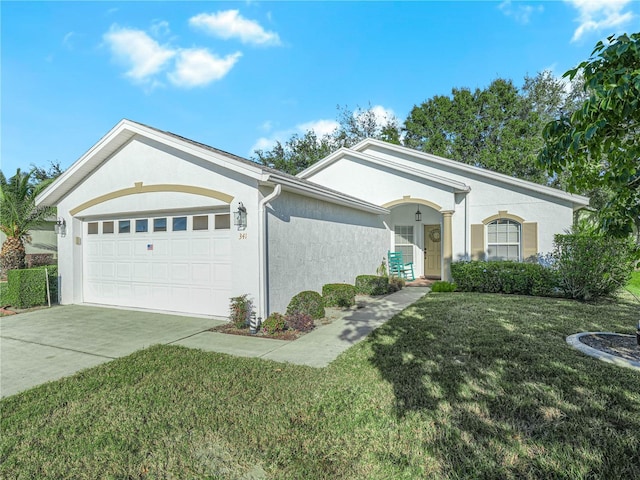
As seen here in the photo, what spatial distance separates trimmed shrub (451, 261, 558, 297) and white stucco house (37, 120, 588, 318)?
59.4 inches

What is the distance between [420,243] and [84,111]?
13631 millimetres

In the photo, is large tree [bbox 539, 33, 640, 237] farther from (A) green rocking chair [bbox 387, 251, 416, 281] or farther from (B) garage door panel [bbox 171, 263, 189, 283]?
(A) green rocking chair [bbox 387, 251, 416, 281]

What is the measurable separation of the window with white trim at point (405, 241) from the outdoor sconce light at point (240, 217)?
9.47 meters

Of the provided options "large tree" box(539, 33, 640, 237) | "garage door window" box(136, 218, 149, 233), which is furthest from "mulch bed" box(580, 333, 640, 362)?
"garage door window" box(136, 218, 149, 233)

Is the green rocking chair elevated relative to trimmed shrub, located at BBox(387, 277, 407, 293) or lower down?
elevated

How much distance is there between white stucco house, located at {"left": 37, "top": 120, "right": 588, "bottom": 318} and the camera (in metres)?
6.87

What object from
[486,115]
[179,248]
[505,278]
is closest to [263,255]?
[179,248]

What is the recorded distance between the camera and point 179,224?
26.1 ft

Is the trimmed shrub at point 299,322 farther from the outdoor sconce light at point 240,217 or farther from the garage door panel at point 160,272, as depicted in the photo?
the garage door panel at point 160,272

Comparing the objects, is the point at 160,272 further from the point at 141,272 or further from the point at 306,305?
the point at 306,305

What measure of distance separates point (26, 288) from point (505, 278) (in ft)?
44.2

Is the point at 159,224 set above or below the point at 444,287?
above

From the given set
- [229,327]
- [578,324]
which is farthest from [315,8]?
[578,324]

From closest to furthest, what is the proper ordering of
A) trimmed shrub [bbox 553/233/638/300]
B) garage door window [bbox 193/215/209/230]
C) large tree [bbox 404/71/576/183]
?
garage door window [bbox 193/215/209/230], trimmed shrub [bbox 553/233/638/300], large tree [bbox 404/71/576/183]
